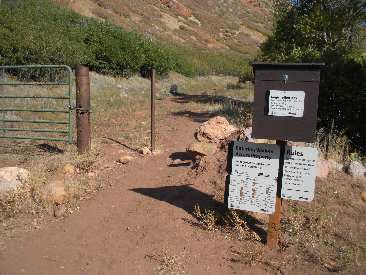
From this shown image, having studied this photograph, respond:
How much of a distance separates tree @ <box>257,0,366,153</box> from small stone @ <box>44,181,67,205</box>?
539cm

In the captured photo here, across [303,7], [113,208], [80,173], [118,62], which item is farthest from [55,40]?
[113,208]

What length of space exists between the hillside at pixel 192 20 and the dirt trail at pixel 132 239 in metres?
28.7

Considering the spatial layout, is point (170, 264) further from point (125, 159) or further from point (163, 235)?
point (125, 159)

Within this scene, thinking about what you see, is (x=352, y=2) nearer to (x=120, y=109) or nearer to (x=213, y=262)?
(x=120, y=109)

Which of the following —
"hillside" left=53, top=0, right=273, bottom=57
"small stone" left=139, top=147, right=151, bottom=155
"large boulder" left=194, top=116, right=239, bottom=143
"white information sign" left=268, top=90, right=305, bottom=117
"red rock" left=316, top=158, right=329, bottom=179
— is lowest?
"small stone" left=139, top=147, right=151, bottom=155

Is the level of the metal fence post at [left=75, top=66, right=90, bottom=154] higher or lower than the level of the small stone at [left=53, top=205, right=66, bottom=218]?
higher

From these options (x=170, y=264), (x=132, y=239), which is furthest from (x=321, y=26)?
(x=170, y=264)

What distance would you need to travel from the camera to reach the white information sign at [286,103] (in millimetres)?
3314

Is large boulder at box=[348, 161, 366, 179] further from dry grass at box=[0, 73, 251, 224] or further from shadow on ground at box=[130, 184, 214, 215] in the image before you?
dry grass at box=[0, 73, 251, 224]

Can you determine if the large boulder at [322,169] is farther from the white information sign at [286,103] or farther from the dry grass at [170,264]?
the dry grass at [170,264]

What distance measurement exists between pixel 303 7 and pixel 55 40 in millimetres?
10326

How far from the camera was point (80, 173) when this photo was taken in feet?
19.0

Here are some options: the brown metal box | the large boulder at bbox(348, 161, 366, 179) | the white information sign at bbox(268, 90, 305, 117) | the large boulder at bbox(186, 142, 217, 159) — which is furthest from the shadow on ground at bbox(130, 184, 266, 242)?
the large boulder at bbox(348, 161, 366, 179)

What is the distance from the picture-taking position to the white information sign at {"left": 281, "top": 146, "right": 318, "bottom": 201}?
3420 millimetres
